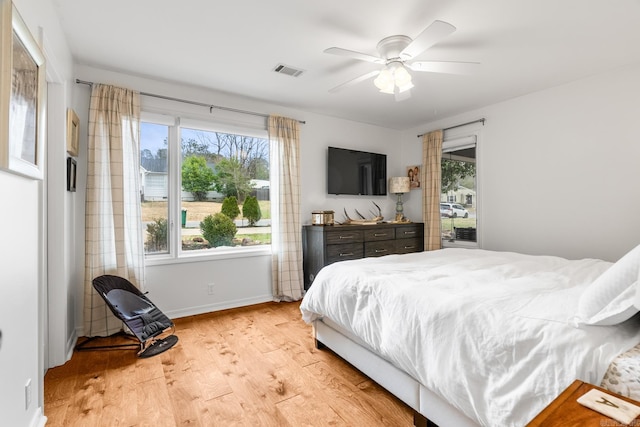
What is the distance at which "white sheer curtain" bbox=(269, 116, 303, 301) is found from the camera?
380 cm

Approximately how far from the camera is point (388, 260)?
2.59 metres

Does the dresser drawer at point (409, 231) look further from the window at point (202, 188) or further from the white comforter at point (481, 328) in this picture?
the white comforter at point (481, 328)

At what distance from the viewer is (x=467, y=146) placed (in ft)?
13.7

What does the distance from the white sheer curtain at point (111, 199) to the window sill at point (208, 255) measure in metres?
0.23

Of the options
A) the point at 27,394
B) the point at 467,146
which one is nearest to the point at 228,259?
the point at 27,394

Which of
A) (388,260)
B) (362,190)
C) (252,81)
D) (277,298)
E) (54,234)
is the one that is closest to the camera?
(54,234)

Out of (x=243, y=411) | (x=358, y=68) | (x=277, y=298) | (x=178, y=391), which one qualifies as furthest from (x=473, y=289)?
(x=277, y=298)

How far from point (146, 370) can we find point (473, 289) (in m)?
2.31

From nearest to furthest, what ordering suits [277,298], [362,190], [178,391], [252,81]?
[178,391] < [252,81] < [277,298] < [362,190]

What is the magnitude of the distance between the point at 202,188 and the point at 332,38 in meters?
2.16

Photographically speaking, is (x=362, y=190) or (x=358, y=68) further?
(x=362, y=190)

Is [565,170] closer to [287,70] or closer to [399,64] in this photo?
[399,64]

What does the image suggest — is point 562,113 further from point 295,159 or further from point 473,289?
point 295,159

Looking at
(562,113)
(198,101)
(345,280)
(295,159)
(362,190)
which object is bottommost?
(345,280)
